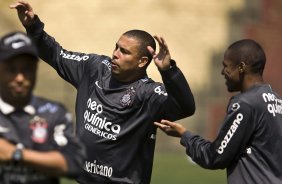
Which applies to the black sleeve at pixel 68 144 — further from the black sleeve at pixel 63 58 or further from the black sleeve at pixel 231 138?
the black sleeve at pixel 63 58

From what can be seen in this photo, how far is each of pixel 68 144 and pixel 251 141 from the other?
82.1 inches

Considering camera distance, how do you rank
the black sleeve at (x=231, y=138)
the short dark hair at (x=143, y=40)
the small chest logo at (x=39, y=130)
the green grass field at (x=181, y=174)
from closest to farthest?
the small chest logo at (x=39, y=130), the black sleeve at (x=231, y=138), the short dark hair at (x=143, y=40), the green grass field at (x=181, y=174)

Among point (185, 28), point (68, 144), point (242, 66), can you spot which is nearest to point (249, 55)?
point (242, 66)

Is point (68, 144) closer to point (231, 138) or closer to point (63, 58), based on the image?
point (231, 138)

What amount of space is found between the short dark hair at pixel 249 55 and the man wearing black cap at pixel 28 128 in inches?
84.6

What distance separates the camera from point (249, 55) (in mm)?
7020

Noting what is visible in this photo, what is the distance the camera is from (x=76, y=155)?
5.29 m

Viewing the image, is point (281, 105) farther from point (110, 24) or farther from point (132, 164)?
point (110, 24)

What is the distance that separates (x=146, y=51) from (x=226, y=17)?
14884mm

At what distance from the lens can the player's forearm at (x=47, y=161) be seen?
5.04 meters

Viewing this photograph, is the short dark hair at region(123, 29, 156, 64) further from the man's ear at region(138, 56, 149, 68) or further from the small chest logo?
the small chest logo

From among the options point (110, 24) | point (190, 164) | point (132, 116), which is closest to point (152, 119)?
point (132, 116)

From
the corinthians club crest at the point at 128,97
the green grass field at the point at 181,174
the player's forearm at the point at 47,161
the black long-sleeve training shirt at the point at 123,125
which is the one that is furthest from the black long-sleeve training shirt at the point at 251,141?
the green grass field at the point at 181,174

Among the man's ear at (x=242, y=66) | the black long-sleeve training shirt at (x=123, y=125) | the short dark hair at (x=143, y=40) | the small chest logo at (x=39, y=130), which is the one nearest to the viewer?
the small chest logo at (x=39, y=130)
